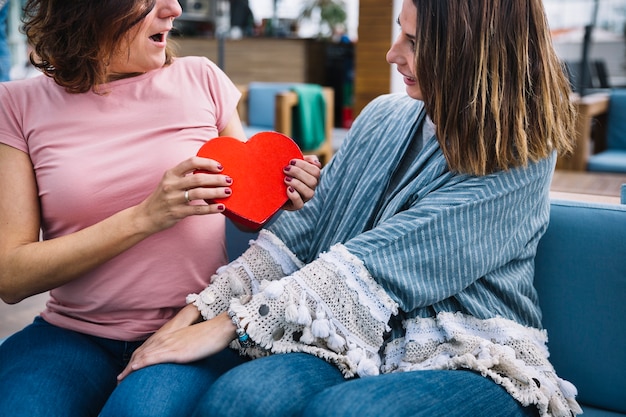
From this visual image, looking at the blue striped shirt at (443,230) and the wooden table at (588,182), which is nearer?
the blue striped shirt at (443,230)

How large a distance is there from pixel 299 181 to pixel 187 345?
1.16ft

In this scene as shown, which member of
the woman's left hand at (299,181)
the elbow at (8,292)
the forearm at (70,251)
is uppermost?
the woman's left hand at (299,181)

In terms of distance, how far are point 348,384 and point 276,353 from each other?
0.16 meters

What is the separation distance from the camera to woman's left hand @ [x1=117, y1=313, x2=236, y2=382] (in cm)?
114

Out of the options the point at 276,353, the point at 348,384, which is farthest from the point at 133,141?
the point at 348,384

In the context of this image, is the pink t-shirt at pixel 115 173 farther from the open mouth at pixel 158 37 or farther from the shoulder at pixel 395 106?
the shoulder at pixel 395 106

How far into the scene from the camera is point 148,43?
1289 millimetres

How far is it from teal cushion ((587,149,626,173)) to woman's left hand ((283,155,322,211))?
3.04m

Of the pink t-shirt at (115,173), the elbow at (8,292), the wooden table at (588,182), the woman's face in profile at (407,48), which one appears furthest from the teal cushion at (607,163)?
the elbow at (8,292)

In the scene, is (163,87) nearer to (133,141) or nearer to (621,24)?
(133,141)

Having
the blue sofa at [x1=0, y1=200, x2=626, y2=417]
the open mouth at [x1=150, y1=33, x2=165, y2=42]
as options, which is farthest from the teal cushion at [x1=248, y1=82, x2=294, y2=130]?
the blue sofa at [x1=0, y1=200, x2=626, y2=417]

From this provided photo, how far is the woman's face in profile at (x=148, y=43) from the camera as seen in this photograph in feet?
4.16

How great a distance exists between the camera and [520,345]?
1174 mm

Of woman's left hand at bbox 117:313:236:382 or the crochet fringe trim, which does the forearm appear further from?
the crochet fringe trim
